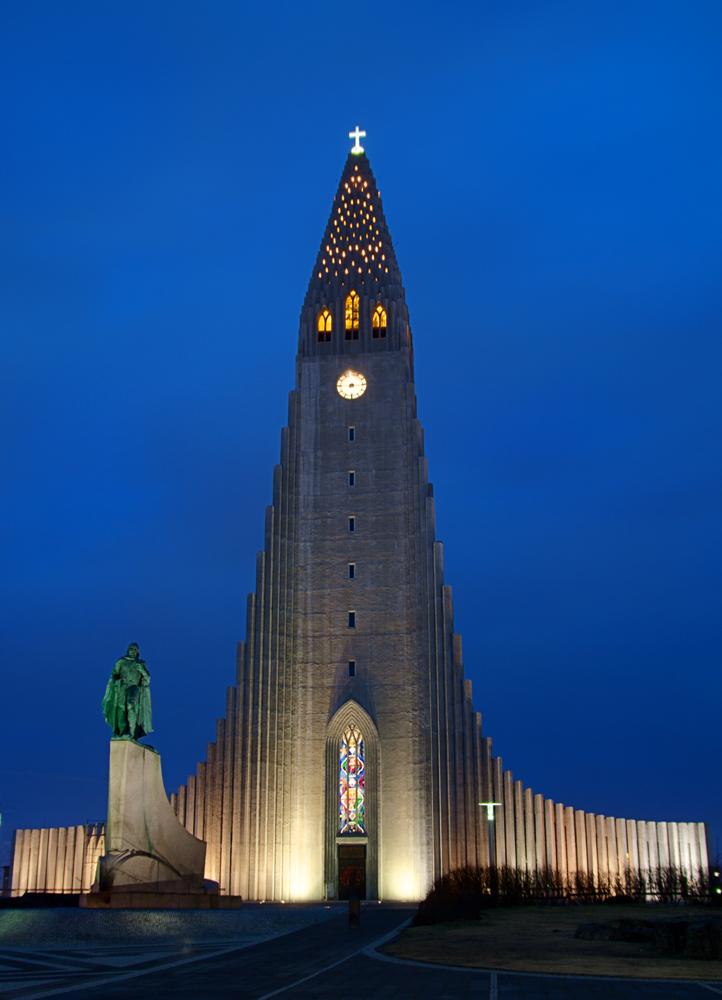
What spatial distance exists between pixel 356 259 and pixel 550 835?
81.7 ft

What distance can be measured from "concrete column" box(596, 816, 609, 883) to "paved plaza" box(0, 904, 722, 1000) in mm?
18534

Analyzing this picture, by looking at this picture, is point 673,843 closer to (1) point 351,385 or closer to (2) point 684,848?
(2) point 684,848

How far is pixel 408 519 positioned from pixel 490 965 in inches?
1021

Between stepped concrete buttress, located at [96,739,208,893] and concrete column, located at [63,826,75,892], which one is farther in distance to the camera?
concrete column, located at [63,826,75,892]

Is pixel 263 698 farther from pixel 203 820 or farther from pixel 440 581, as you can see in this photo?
pixel 440 581

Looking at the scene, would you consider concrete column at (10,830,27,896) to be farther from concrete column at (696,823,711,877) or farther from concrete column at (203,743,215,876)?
concrete column at (696,823,711,877)

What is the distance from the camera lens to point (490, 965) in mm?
12266

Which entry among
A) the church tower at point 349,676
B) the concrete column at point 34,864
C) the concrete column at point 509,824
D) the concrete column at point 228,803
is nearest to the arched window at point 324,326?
the church tower at point 349,676

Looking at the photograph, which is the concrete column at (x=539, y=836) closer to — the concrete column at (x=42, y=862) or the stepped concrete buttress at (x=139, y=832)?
the stepped concrete buttress at (x=139, y=832)

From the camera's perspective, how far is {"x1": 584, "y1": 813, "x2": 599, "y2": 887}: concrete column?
35.0m

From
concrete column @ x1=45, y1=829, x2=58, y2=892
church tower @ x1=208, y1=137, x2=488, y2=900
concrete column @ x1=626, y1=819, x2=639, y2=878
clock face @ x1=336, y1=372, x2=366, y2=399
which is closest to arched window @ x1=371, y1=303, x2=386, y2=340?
church tower @ x1=208, y1=137, x2=488, y2=900

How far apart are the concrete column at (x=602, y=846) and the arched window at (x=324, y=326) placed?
2202cm

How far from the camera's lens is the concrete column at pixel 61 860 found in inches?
1411

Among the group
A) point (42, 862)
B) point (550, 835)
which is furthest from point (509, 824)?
point (42, 862)
